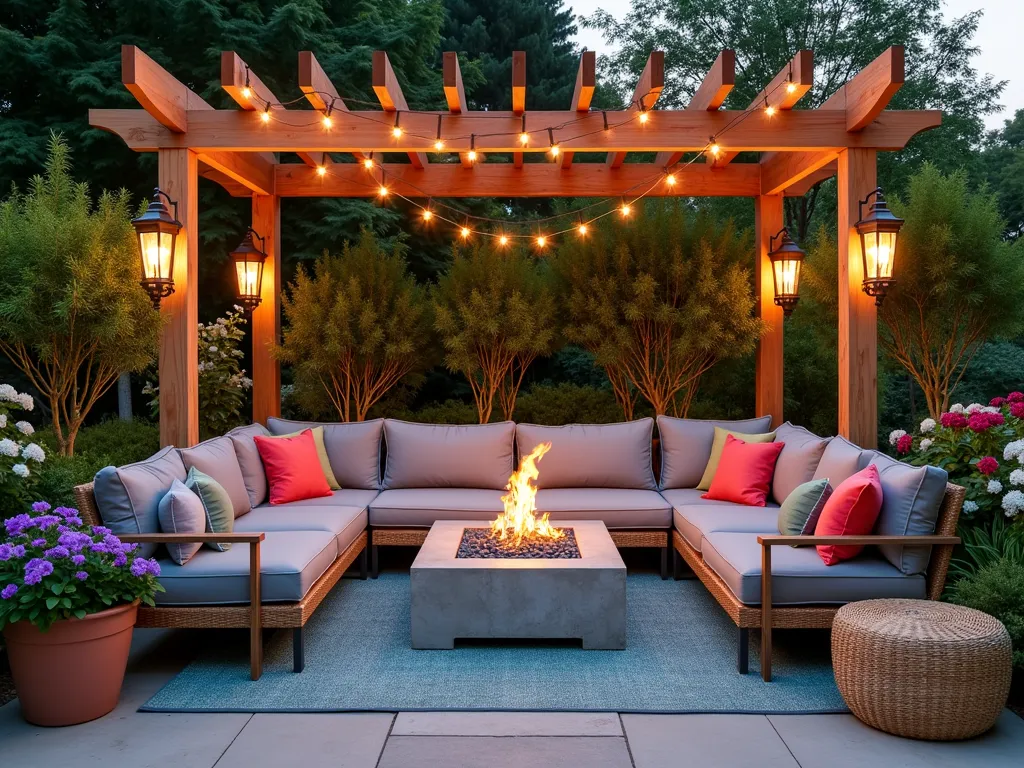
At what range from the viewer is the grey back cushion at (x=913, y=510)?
11.6ft

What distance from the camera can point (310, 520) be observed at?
4.52 meters

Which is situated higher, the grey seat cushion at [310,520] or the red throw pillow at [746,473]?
the red throw pillow at [746,473]

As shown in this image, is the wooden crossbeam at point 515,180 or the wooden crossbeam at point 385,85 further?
the wooden crossbeam at point 515,180

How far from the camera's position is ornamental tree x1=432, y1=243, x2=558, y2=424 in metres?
6.73

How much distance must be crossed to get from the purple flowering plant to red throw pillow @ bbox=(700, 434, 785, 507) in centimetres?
329

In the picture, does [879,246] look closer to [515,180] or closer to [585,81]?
[585,81]

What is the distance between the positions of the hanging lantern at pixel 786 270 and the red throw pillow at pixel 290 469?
3.59 metres

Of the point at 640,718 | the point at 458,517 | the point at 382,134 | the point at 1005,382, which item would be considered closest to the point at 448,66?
the point at 382,134

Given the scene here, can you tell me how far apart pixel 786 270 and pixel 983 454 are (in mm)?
2218

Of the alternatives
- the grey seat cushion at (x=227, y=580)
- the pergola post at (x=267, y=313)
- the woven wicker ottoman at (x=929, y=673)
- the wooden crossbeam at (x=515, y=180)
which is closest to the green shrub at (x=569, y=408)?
the wooden crossbeam at (x=515, y=180)

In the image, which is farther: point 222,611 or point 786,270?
point 786,270

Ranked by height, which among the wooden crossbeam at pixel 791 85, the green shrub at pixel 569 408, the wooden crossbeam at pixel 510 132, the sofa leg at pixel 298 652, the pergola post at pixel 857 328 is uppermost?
the wooden crossbeam at pixel 791 85

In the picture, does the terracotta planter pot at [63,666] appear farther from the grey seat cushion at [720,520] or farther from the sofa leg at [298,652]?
the grey seat cushion at [720,520]

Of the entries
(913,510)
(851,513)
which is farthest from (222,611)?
(913,510)
